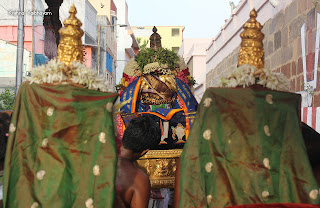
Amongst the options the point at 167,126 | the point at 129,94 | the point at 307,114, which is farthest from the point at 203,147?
the point at 307,114

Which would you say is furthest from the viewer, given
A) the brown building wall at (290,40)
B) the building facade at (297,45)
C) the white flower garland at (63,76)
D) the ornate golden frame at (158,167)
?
the brown building wall at (290,40)

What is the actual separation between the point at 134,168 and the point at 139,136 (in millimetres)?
263

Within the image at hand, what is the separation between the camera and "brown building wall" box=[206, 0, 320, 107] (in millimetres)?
8617

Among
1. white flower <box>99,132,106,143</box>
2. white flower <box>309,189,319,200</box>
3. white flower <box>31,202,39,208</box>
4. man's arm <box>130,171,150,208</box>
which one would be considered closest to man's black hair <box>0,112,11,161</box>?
white flower <box>31,202,39,208</box>

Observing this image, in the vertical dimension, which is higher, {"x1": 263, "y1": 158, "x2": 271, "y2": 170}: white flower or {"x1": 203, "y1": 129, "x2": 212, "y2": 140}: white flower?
{"x1": 203, "y1": 129, "x2": 212, "y2": 140}: white flower

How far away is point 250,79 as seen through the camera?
3.27 m

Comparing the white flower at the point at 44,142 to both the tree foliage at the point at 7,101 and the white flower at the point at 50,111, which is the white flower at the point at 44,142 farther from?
the tree foliage at the point at 7,101

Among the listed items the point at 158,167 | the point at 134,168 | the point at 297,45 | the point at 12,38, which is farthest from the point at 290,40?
the point at 12,38

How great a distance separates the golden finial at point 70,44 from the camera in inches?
135

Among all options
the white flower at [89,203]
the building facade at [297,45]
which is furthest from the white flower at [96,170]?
the building facade at [297,45]

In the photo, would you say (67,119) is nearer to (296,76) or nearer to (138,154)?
(138,154)

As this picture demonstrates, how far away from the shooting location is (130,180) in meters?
3.17

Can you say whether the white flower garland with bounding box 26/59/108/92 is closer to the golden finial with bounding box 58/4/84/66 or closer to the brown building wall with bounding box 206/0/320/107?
the golden finial with bounding box 58/4/84/66

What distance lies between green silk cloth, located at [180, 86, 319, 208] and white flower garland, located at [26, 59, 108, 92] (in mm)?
873
